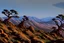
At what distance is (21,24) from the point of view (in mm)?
45125

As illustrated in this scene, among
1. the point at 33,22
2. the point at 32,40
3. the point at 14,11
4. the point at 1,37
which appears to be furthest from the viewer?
the point at 33,22

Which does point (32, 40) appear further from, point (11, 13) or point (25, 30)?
point (11, 13)

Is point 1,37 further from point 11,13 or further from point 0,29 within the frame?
point 11,13

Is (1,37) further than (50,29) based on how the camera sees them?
No

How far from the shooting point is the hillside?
36688mm

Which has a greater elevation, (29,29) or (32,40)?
(29,29)

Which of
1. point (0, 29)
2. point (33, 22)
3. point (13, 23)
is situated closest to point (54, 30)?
point (33, 22)

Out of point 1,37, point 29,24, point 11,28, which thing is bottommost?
point 1,37

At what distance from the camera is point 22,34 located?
130 ft

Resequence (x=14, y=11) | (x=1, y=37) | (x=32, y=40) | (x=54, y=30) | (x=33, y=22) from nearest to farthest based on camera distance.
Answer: (x=1, y=37) < (x=32, y=40) < (x=14, y=11) < (x=33, y=22) < (x=54, y=30)

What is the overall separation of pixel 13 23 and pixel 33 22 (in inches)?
174

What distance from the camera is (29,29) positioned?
44.5 metres

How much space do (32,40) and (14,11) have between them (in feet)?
24.5

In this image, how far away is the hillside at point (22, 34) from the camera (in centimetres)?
3669
